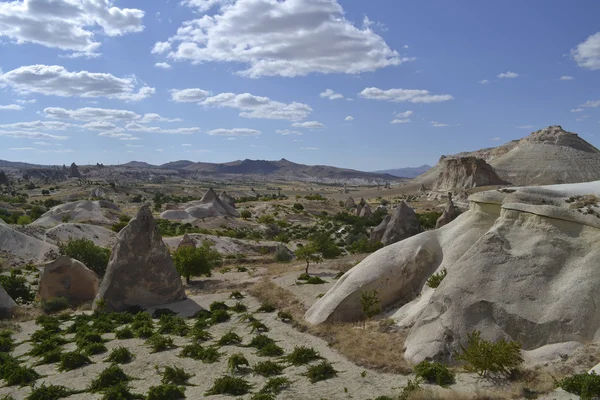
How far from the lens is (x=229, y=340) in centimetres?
1662

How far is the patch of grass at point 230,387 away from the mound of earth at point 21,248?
2513 centimetres

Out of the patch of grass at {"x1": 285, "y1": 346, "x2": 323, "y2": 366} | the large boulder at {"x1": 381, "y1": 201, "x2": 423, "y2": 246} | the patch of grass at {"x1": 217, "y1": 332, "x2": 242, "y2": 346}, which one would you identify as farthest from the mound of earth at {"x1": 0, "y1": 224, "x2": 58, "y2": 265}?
the patch of grass at {"x1": 285, "y1": 346, "x2": 323, "y2": 366}

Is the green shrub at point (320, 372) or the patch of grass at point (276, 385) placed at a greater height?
the green shrub at point (320, 372)

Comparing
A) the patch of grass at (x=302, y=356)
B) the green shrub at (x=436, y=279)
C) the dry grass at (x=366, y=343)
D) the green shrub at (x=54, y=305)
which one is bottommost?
the green shrub at (x=54, y=305)

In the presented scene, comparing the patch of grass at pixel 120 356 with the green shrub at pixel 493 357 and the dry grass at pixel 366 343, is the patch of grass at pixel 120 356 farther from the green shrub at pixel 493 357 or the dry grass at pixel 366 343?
the green shrub at pixel 493 357

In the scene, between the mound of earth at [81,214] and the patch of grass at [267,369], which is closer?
the patch of grass at [267,369]

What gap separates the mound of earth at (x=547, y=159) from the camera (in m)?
106

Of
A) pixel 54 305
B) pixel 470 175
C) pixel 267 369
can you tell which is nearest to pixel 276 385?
pixel 267 369

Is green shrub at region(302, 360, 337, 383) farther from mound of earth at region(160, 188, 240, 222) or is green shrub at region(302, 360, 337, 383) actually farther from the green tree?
mound of earth at region(160, 188, 240, 222)

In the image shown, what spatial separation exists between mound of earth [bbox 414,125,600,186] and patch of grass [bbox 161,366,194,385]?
9780 centimetres

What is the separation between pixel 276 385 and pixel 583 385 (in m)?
6.31

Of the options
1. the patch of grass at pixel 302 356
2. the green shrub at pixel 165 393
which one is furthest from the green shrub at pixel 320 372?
the green shrub at pixel 165 393

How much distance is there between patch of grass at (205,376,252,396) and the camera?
1227cm

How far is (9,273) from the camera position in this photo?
30266 mm
